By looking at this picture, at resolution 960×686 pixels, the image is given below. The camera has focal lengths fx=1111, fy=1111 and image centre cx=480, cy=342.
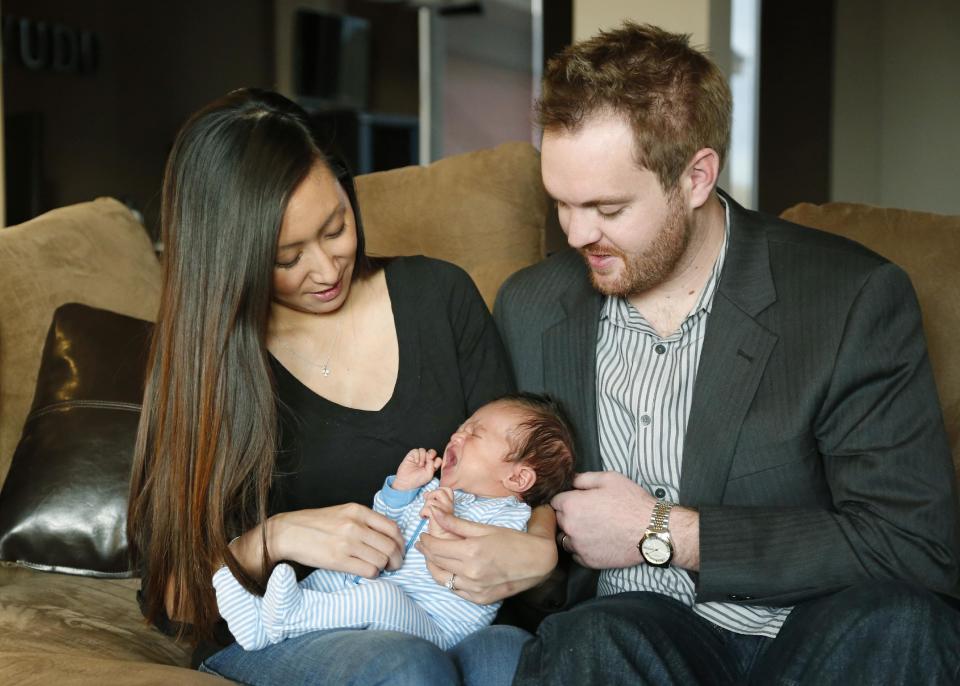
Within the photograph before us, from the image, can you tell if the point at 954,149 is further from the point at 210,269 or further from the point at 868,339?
the point at 210,269

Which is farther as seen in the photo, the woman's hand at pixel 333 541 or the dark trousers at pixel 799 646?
the woman's hand at pixel 333 541

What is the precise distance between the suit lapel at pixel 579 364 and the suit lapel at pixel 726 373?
0.18 metres

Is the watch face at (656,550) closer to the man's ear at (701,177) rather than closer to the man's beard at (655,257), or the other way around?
the man's beard at (655,257)

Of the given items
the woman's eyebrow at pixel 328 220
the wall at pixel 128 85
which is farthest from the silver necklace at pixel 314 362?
the wall at pixel 128 85

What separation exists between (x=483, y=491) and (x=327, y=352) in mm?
380

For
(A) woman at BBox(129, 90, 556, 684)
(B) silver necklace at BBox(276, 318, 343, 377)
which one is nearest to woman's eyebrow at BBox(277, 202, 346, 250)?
(A) woman at BBox(129, 90, 556, 684)

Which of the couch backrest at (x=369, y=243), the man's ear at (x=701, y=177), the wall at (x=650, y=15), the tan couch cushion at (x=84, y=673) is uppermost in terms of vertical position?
the wall at (x=650, y=15)

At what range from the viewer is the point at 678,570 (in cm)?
179

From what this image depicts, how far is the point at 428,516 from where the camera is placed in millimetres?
1718

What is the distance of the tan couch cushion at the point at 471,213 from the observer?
2.40 metres

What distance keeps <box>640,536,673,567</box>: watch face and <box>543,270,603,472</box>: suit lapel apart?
8.6 inches

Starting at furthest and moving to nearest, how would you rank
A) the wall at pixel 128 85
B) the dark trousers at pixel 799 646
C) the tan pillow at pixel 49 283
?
the wall at pixel 128 85 < the tan pillow at pixel 49 283 < the dark trousers at pixel 799 646

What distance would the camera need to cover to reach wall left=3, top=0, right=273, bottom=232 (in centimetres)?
586

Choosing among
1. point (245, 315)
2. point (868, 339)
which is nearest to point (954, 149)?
point (868, 339)
